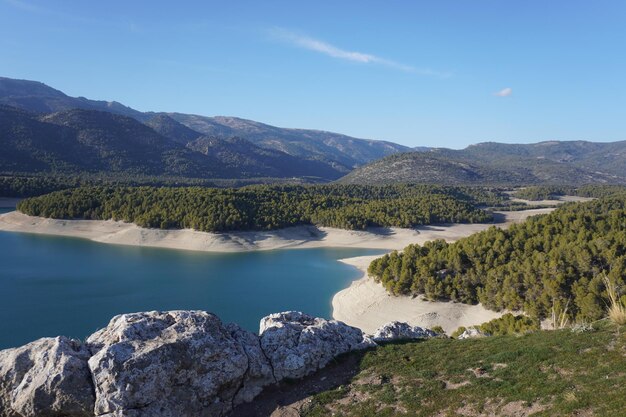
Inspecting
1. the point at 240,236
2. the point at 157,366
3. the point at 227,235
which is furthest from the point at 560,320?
the point at 227,235

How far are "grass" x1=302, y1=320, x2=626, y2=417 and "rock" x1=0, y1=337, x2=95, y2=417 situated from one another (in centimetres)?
516

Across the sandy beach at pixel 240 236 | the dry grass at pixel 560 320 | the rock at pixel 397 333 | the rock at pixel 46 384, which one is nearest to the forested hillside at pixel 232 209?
the sandy beach at pixel 240 236

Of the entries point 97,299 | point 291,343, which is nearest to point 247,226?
point 97,299

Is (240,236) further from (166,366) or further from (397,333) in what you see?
(166,366)

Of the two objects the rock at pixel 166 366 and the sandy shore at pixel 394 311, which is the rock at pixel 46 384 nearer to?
the rock at pixel 166 366

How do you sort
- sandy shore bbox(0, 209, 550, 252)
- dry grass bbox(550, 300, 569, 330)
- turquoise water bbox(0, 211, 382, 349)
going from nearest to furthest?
dry grass bbox(550, 300, 569, 330)
turquoise water bbox(0, 211, 382, 349)
sandy shore bbox(0, 209, 550, 252)

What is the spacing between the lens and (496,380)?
11266mm

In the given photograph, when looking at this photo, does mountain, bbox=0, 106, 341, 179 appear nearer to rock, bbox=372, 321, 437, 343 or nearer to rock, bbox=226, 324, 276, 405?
rock, bbox=372, 321, 437, 343

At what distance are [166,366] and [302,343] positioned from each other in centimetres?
393

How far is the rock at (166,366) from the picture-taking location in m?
10.9

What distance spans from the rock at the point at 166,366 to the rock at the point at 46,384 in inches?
12.6

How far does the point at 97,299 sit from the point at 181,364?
99.5ft

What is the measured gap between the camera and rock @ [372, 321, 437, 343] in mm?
16016

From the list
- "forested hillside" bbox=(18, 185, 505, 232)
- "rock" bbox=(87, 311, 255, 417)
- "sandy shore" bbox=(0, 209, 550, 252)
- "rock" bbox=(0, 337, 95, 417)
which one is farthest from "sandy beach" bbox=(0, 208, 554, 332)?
"rock" bbox=(0, 337, 95, 417)
